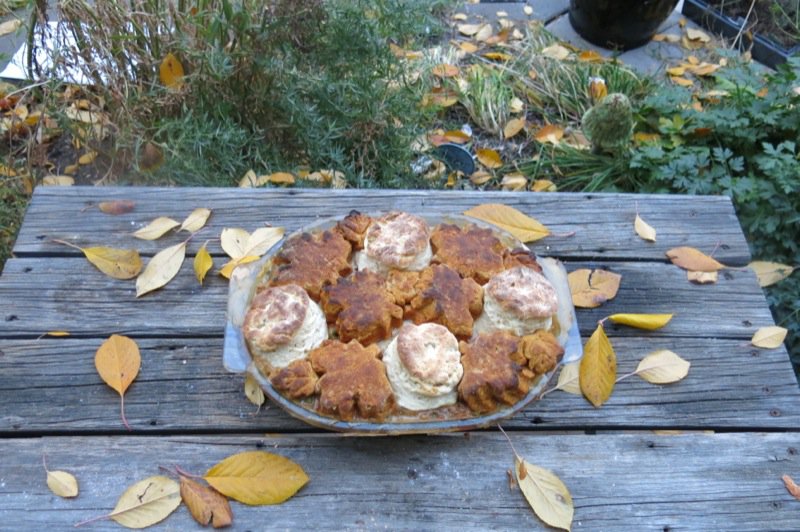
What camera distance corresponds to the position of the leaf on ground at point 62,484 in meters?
1.23

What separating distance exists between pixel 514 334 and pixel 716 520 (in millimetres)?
513

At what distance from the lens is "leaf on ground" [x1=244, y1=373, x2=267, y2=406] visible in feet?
4.52

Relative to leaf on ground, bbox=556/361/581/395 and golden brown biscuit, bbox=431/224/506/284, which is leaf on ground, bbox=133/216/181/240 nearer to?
golden brown biscuit, bbox=431/224/506/284

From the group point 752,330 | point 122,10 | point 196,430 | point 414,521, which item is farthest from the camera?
point 122,10

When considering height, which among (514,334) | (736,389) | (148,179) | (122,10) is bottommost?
(148,179)

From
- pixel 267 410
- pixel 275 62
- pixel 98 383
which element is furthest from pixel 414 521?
pixel 275 62

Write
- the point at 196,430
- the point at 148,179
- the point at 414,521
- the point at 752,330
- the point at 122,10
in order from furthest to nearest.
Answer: the point at 148,179 → the point at 122,10 → the point at 752,330 → the point at 196,430 → the point at 414,521

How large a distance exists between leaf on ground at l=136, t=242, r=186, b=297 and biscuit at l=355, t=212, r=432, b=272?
0.50 meters

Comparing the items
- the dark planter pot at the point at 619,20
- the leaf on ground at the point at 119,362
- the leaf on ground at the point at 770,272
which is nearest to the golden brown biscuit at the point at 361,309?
the leaf on ground at the point at 119,362

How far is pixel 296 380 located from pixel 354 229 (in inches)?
15.7

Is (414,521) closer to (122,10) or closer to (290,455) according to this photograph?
(290,455)

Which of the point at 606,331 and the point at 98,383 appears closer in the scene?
the point at 98,383

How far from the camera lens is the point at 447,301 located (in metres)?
1.30

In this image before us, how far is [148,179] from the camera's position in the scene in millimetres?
2342
